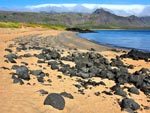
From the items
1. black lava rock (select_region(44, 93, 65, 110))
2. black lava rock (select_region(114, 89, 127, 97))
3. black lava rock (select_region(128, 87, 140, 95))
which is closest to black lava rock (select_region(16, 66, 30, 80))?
black lava rock (select_region(44, 93, 65, 110))

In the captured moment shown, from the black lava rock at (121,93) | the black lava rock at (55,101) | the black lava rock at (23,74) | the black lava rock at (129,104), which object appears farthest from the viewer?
the black lava rock at (23,74)

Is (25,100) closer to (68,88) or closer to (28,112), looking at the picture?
(28,112)

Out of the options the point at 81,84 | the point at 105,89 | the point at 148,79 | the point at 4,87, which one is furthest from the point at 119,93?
the point at 4,87

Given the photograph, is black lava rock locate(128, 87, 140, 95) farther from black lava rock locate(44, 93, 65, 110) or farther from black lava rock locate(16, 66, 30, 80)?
black lava rock locate(16, 66, 30, 80)

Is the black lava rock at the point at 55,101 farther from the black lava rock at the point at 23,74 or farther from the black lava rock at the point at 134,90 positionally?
the black lava rock at the point at 134,90

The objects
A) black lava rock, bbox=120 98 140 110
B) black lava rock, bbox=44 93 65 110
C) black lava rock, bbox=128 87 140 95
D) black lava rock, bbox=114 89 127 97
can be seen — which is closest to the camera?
black lava rock, bbox=44 93 65 110

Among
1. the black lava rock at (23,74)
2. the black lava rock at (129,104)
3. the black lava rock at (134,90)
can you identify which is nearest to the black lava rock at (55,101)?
the black lava rock at (129,104)

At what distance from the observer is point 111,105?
52.1ft

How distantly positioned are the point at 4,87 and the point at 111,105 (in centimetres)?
517

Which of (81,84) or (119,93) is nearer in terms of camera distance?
(119,93)

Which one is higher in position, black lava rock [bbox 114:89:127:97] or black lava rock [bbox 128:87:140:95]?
black lava rock [bbox 114:89:127:97]

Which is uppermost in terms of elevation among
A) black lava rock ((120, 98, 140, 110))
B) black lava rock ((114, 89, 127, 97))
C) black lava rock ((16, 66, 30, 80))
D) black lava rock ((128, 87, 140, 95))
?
black lava rock ((16, 66, 30, 80))

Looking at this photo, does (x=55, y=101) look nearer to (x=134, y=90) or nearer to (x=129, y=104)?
(x=129, y=104)

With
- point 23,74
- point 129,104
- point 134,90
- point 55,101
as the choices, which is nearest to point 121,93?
point 134,90
